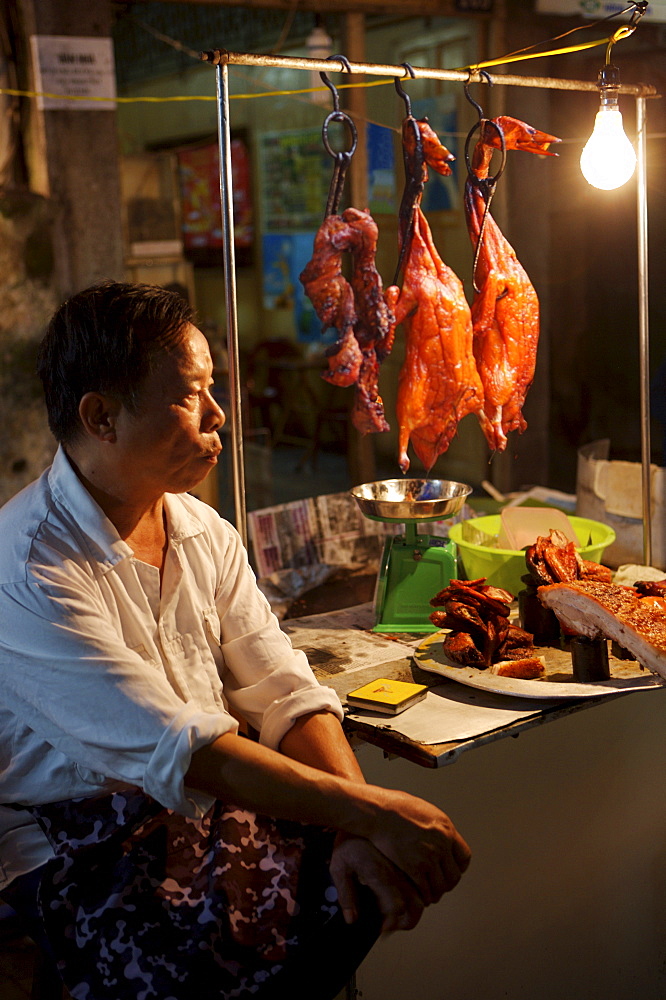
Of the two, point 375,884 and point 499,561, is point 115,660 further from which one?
point 499,561

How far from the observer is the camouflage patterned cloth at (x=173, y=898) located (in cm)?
171

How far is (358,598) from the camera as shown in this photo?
3.31m

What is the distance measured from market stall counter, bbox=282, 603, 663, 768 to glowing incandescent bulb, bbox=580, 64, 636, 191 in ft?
4.27

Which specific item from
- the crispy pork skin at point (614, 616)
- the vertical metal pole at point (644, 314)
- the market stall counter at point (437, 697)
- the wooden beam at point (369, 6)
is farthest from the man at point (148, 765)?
the wooden beam at point (369, 6)

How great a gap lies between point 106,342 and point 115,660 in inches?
23.8

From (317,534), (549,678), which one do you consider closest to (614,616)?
(549,678)

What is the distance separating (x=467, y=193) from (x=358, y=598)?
1.33m

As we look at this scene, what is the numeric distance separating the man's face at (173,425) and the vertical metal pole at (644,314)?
163 centimetres

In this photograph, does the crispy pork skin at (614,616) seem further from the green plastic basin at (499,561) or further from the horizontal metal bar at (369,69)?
the horizontal metal bar at (369,69)

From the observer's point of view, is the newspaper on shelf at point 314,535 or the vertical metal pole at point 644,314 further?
the newspaper on shelf at point 314,535

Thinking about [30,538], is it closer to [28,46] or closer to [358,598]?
[358,598]

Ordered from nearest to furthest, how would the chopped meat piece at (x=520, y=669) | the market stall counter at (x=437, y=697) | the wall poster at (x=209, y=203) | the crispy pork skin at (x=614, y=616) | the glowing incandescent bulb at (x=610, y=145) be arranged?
1. the market stall counter at (x=437, y=697)
2. the crispy pork skin at (x=614, y=616)
3. the chopped meat piece at (x=520, y=669)
4. the glowing incandescent bulb at (x=610, y=145)
5. the wall poster at (x=209, y=203)

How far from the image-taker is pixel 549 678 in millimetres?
2301

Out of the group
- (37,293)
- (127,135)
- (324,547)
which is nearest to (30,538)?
(324,547)
